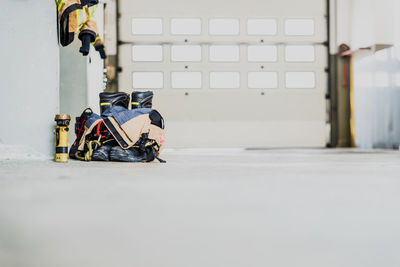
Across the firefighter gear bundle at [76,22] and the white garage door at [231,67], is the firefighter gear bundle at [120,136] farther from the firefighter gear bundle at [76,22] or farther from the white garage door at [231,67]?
the white garage door at [231,67]

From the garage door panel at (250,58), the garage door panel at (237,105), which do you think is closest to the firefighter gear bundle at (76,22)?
the garage door panel at (250,58)

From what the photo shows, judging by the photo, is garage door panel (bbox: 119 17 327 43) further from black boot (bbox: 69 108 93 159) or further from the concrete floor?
the concrete floor

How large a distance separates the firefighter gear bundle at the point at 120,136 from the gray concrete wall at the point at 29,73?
1.00 ft

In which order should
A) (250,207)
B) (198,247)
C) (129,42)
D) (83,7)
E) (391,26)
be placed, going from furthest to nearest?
(129,42) < (391,26) < (83,7) < (250,207) < (198,247)

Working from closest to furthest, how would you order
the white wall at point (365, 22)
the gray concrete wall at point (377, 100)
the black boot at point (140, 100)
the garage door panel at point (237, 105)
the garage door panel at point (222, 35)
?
the black boot at point (140, 100)
the gray concrete wall at point (377, 100)
the white wall at point (365, 22)
the garage door panel at point (222, 35)
the garage door panel at point (237, 105)

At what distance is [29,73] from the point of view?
12.3 ft

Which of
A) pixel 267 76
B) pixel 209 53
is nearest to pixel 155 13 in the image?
pixel 209 53

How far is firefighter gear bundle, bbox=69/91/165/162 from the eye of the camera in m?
3.65

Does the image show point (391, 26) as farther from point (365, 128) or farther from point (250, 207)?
point (250, 207)

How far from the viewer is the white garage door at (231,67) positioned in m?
8.33

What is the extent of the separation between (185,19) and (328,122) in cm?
372

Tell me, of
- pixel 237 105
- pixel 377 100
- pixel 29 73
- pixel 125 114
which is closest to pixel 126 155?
pixel 125 114

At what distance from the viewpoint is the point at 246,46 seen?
8.47 metres

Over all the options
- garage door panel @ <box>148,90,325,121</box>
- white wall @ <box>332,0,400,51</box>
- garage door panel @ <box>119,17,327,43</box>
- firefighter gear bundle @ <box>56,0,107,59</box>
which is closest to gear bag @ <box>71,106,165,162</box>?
firefighter gear bundle @ <box>56,0,107,59</box>
